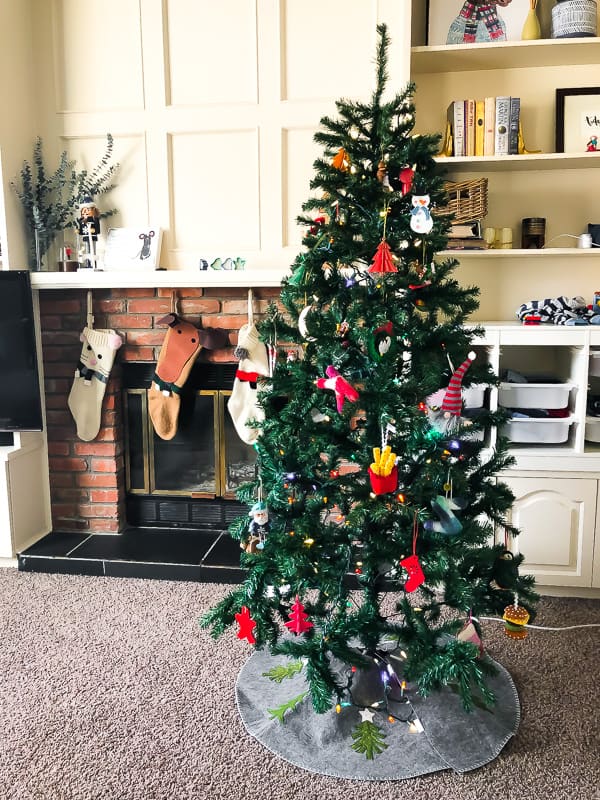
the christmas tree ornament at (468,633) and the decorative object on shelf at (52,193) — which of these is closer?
the christmas tree ornament at (468,633)

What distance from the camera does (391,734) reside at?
180cm

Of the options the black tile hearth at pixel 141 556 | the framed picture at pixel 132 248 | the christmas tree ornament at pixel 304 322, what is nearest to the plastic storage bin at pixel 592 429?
the christmas tree ornament at pixel 304 322

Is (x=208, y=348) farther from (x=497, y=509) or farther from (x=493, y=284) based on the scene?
(x=497, y=509)

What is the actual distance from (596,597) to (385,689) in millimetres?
1169

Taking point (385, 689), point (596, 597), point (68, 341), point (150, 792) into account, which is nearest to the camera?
point (150, 792)

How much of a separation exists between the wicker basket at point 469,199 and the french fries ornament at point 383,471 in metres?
1.39

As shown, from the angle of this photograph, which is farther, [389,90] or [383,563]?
[389,90]

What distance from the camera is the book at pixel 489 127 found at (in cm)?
263

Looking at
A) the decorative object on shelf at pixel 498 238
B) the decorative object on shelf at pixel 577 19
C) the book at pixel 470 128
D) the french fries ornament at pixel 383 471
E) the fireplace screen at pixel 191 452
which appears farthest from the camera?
the fireplace screen at pixel 191 452

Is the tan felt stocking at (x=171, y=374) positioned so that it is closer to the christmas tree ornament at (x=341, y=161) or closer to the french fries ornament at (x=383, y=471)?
the christmas tree ornament at (x=341, y=161)

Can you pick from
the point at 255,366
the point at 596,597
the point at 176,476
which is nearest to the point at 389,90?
the point at 255,366

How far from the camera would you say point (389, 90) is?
8.75 ft

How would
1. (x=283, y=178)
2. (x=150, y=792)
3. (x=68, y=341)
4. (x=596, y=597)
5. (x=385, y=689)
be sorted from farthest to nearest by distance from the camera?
(x=68, y=341)
(x=283, y=178)
(x=596, y=597)
(x=385, y=689)
(x=150, y=792)

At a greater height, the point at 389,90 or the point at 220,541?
the point at 389,90
